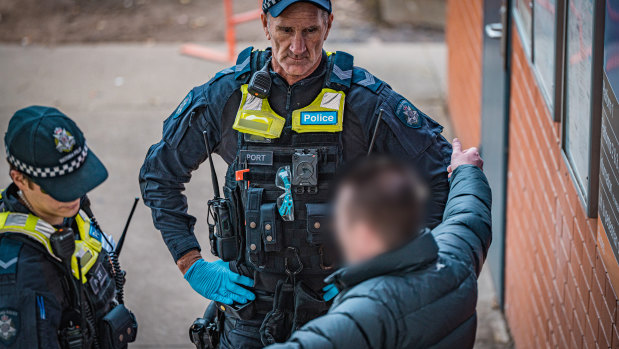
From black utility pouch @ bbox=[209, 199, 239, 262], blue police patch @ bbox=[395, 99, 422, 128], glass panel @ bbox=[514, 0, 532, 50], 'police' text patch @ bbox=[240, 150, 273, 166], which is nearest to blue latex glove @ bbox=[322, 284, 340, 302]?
black utility pouch @ bbox=[209, 199, 239, 262]

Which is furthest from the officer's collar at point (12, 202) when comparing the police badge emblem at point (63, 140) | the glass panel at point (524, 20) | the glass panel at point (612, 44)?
the glass panel at point (524, 20)

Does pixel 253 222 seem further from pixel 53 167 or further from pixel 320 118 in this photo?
pixel 53 167

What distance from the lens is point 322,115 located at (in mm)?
3256

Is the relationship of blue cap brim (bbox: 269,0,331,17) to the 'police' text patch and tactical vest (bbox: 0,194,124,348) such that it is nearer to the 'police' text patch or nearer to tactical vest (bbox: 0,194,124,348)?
the 'police' text patch

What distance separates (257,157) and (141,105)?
5248mm

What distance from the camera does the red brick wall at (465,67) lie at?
6.50 meters

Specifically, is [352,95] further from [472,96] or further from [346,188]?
[472,96]

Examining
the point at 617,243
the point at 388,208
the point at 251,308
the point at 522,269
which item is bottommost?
the point at 522,269

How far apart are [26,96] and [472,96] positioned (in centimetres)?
432

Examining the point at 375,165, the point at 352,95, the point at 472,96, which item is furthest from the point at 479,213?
the point at 472,96

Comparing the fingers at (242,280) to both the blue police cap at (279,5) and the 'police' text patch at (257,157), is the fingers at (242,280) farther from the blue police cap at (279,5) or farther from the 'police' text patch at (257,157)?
the blue police cap at (279,5)

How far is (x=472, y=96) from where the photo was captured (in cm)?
670

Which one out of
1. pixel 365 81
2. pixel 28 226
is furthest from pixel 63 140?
pixel 365 81

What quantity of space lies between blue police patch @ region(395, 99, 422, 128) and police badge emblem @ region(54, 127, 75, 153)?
122cm
